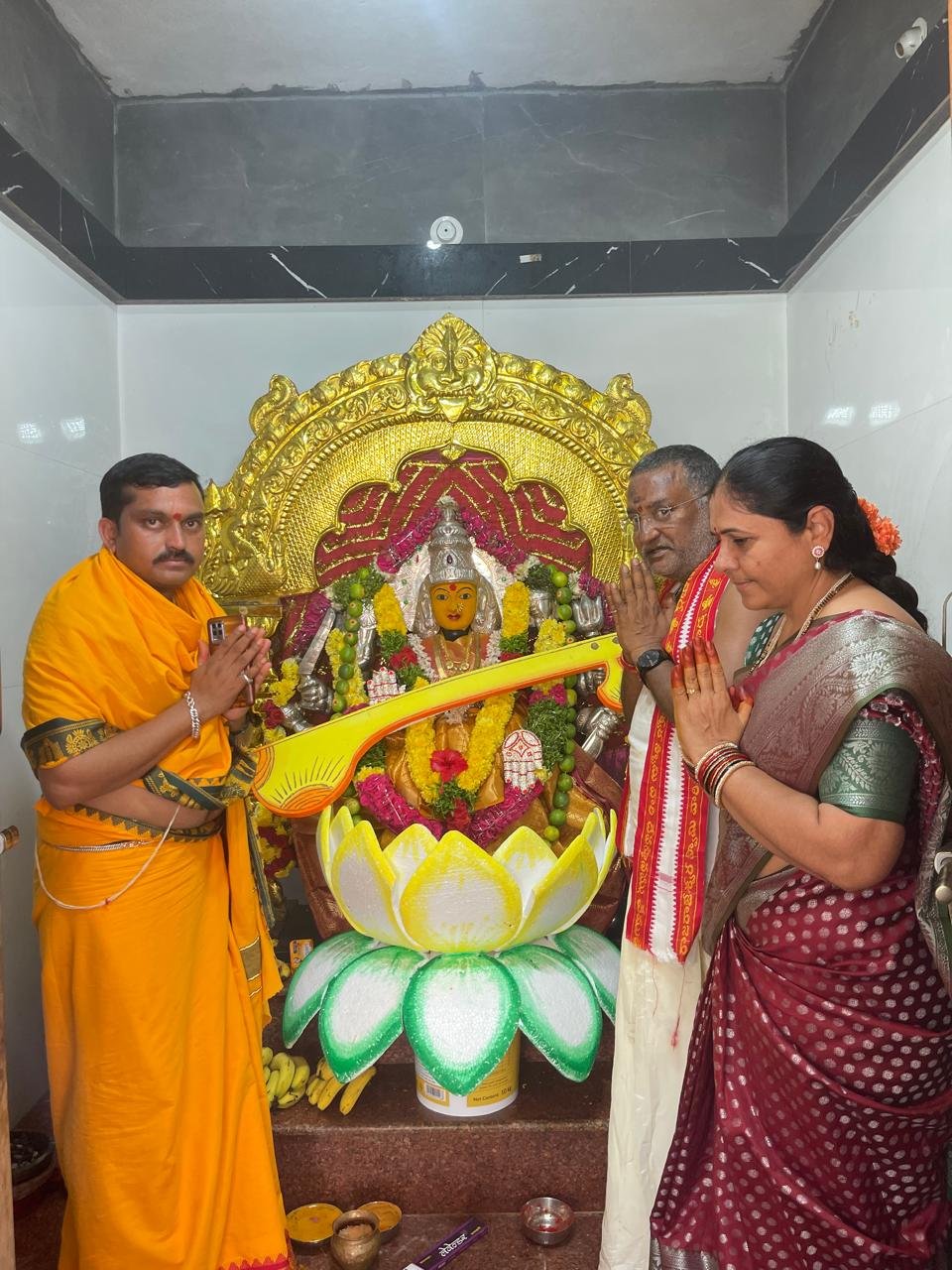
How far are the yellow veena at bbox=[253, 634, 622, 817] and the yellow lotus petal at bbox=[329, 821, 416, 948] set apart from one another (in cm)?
36

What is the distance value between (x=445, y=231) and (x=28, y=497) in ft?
6.29

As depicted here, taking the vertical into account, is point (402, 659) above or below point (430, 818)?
above

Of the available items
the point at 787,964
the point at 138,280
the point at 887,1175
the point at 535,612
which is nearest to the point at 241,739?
the point at 535,612

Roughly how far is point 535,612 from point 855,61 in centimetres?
210

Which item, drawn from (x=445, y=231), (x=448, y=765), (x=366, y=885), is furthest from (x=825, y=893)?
(x=445, y=231)

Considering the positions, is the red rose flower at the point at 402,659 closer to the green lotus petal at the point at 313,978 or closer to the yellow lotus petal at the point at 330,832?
the yellow lotus petal at the point at 330,832

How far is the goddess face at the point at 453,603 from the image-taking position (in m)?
3.62

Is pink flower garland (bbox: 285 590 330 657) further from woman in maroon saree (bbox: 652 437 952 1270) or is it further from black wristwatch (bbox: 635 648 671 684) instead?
woman in maroon saree (bbox: 652 437 952 1270)

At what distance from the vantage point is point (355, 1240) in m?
2.57

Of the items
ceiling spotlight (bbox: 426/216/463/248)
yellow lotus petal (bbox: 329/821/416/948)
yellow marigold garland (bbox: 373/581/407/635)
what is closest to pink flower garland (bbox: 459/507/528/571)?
yellow marigold garland (bbox: 373/581/407/635)

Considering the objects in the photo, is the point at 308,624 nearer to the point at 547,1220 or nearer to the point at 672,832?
the point at 672,832

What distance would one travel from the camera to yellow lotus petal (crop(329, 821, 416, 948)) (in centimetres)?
290

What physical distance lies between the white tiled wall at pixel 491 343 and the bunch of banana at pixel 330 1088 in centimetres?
235

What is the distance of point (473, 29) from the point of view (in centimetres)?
371
